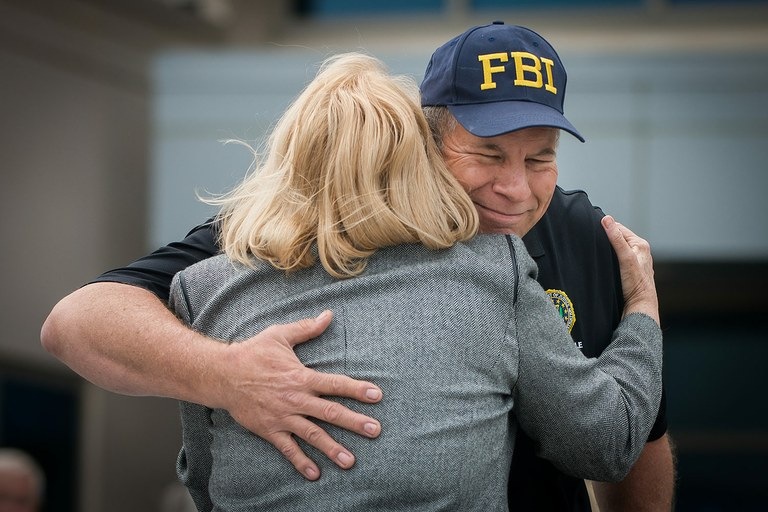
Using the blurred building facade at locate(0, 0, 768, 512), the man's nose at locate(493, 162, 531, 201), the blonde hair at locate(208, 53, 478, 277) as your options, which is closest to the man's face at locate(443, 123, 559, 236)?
the man's nose at locate(493, 162, 531, 201)

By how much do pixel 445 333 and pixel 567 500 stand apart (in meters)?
0.58

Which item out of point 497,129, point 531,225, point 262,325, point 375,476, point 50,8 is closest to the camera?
point 375,476

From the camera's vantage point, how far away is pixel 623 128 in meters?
7.86

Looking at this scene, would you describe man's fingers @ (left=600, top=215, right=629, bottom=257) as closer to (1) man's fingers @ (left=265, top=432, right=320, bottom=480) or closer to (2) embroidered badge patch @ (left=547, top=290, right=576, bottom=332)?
(2) embroidered badge patch @ (left=547, top=290, right=576, bottom=332)

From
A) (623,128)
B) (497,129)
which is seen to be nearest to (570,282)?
(497,129)

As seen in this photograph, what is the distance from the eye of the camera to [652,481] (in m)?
2.44

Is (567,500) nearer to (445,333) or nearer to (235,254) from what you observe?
(445,333)

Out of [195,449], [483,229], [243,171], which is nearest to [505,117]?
[483,229]

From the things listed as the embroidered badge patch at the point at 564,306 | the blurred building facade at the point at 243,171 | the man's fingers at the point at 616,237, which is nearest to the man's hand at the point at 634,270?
the man's fingers at the point at 616,237

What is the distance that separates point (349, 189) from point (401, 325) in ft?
0.80

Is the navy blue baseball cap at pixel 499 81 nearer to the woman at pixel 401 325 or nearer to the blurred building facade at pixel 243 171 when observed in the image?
the woman at pixel 401 325

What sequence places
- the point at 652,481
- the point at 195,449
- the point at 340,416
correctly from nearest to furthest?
the point at 340,416 < the point at 195,449 < the point at 652,481

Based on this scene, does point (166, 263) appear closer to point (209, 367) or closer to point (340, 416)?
point (209, 367)

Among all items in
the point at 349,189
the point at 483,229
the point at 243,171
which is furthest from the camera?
the point at 243,171
